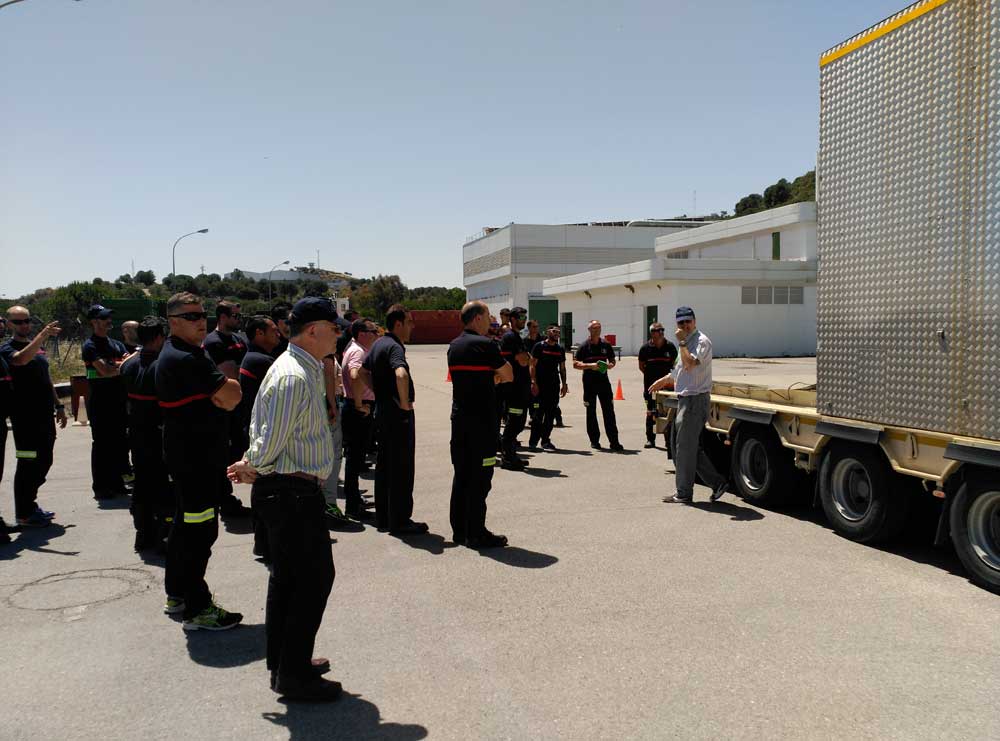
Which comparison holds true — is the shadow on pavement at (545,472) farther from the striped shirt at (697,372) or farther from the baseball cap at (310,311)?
the baseball cap at (310,311)

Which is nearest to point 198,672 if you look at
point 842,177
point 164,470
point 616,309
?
point 164,470

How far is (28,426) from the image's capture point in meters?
7.55

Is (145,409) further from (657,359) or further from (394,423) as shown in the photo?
(657,359)

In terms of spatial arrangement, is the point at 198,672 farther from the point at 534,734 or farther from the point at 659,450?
the point at 659,450

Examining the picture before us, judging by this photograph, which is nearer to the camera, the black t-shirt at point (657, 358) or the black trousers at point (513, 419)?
the black trousers at point (513, 419)

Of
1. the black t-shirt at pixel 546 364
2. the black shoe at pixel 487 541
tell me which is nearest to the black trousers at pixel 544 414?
the black t-shirt at pixel 546 364

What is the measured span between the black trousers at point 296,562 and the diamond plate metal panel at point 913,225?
174 inches

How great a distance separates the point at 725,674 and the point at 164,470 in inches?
183

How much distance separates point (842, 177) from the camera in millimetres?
6559

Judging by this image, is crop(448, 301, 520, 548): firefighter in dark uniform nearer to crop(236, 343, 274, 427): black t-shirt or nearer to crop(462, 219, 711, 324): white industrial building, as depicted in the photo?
crop(236, 343, 274, 427): black t-shirt

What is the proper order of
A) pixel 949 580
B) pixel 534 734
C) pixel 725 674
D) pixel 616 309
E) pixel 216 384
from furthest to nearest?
pixel 616 309 < pixel 949 580 < pixel 216 384 < pixel 725 674 < pixel 534 734

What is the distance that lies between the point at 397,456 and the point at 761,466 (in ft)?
12.5

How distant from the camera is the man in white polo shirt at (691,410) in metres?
8.10

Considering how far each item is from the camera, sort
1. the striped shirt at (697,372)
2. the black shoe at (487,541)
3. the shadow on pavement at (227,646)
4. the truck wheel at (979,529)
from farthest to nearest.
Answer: the striped shirt at (697,372) → the black shoe at (487,541) → the truck wheel at (979,529) → the shadow on pavement at (227,646)
